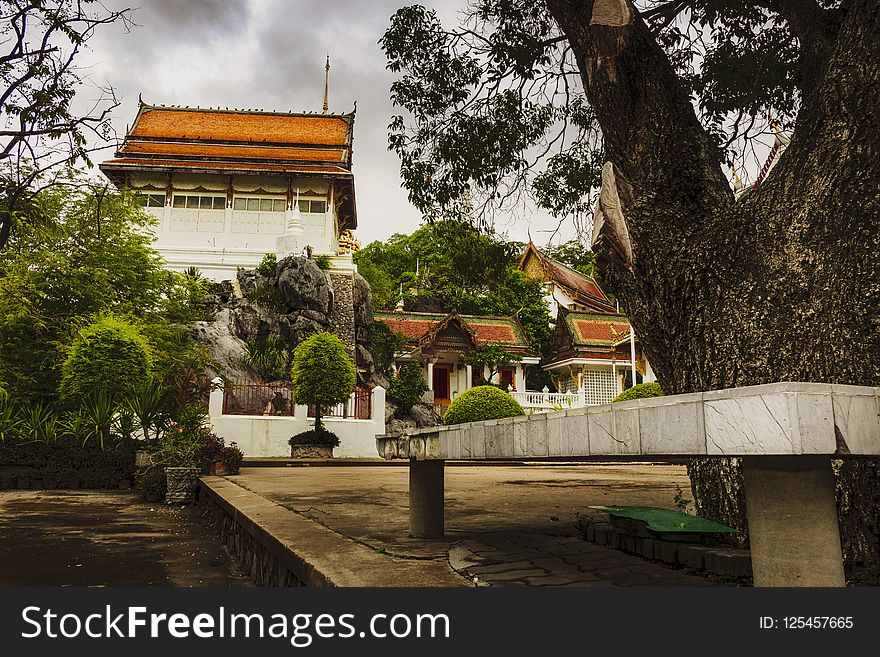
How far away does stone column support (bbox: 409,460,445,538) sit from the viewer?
10.4 ft

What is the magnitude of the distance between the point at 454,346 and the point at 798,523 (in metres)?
27.6

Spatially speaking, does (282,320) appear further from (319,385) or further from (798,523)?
(798,523)

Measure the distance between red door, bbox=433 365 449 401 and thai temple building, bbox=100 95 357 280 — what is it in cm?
677

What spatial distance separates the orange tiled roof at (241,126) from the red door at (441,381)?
12546 millimetres

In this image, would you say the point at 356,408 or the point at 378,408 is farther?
the point at 356,408

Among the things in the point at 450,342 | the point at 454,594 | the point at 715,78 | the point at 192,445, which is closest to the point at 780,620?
the point at 454,594

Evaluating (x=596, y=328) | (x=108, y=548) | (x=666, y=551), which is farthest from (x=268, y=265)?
(x=666, y=551)

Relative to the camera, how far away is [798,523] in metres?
1.37

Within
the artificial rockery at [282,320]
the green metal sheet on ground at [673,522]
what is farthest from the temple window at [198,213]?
the green metal sheet on ground at [673,522]

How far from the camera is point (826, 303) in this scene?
8.38 ft

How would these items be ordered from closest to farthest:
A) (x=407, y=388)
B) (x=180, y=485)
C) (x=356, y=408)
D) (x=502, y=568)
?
(x=502, y=568) < (x=180, y=485) < (x=356, y=408) < (x=407, y=388)

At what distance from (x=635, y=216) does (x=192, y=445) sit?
7219mm

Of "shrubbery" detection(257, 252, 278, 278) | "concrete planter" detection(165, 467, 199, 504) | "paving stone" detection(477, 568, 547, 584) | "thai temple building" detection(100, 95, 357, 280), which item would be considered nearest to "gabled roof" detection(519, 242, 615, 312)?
"thai temple building" detection(100, 95, 357, 280)

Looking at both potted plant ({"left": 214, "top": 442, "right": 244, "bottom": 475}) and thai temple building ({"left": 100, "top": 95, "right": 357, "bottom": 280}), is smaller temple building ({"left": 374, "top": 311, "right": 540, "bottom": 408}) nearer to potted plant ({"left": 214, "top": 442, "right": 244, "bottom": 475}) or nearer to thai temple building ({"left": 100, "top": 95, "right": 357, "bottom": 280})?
thai temple building ({"left": 100, "top": 95, "right": 357, "bottom": 280})
